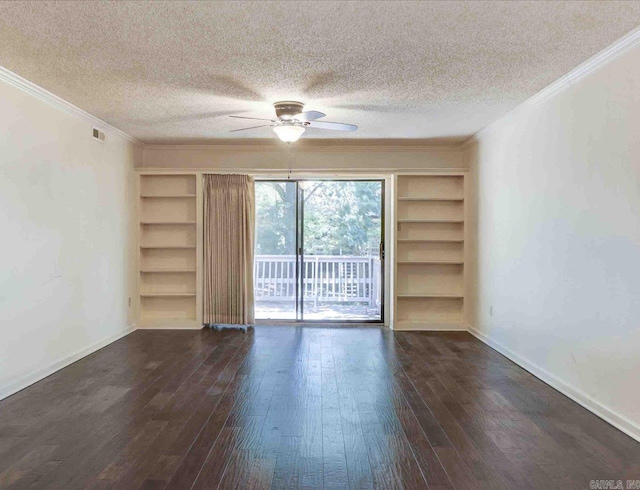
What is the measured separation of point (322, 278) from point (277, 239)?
2.82 ft

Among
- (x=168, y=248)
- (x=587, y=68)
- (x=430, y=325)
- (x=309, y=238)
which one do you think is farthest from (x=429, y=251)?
(x=168, y=248)

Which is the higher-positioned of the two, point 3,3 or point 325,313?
point 3,3

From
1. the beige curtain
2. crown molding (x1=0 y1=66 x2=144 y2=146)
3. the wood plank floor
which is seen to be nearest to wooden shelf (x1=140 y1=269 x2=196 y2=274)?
the beige curtain

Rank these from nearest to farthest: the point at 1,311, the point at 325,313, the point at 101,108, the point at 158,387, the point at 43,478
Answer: the point at 43,478 → the point at 1,311 → the point at 158,387 → the point at 101,108 → the point at 325,313

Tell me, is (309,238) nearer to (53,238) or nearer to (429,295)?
(429,295)

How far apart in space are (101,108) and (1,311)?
2.05 metres

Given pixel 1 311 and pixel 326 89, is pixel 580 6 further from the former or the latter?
pixel 1 311

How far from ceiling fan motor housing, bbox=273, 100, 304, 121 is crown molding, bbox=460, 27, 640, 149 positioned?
6.82 feet

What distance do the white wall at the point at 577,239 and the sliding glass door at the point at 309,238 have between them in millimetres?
1930

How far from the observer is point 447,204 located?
594cm

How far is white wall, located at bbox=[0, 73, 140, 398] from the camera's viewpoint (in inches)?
133

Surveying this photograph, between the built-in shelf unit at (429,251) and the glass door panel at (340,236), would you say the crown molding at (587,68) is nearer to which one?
the built-in shelf unit at (429,251)

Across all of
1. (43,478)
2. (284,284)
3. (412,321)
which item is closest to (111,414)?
(43,478)

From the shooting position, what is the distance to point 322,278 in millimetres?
6258
